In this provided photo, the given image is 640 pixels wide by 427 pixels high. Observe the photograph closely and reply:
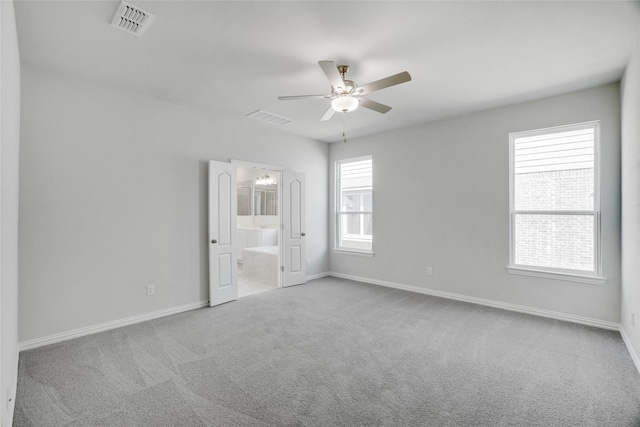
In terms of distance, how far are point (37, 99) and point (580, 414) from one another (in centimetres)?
516

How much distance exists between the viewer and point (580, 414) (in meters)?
1.98

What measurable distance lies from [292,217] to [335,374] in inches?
130

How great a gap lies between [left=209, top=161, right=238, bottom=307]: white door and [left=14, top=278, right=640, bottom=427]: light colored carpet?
581mm

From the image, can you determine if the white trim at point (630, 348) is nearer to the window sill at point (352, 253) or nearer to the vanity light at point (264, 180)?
the window sill at point (352, 253)

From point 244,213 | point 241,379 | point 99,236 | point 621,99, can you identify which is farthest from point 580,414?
point 244,213

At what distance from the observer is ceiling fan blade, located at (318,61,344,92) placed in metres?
2.41

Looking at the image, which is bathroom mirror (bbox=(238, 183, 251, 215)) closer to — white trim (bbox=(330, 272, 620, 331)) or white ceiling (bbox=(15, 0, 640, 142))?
white trim (bbox=(330, 272, 620, 331))

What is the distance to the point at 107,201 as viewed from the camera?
340 cm

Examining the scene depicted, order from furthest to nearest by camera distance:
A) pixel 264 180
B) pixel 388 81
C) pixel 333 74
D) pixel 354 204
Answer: pixel 264 180, pixel 354 204, pixel 388 81, pixel 333 74

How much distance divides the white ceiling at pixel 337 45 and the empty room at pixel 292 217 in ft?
0.08

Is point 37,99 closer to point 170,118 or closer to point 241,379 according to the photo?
point 170,118

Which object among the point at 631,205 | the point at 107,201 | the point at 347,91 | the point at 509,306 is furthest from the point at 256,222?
the point at 631,205

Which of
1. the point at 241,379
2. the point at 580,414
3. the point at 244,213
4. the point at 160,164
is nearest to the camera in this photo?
the point at 580,414

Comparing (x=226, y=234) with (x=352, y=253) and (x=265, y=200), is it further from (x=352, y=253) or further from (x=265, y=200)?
(x=265, y=200)
